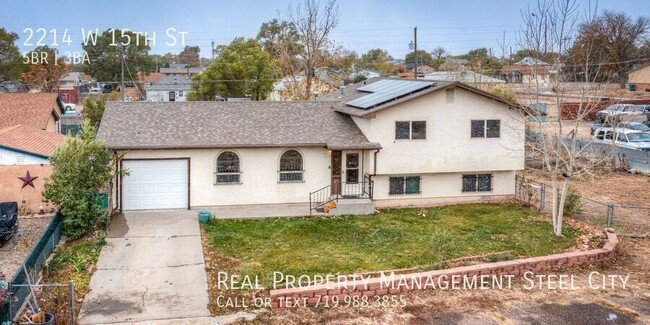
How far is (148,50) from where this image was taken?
304 ft

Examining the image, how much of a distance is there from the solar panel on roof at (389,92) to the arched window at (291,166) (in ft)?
10.5

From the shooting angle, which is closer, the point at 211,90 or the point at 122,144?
the point at 122,144

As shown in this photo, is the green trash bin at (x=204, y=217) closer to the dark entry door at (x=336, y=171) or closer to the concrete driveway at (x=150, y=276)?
the concrete driveway at (x=150, y=276)

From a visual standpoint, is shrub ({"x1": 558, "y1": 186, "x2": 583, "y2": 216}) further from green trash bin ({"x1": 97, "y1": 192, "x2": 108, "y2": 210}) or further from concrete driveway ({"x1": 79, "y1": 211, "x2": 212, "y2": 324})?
green trash bin ({"x1": 97, "y1": 192, "x2": 108, "y2": 210})

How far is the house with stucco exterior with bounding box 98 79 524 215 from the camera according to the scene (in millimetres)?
20266

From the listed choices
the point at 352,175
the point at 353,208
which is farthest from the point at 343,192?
the point at 353,208

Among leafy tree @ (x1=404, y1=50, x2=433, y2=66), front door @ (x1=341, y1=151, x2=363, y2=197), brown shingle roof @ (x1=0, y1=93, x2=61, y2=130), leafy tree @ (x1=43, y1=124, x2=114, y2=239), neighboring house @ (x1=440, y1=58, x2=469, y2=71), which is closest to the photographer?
leafy tree @ (x1=43, y1=124, x2=114, y2=239)

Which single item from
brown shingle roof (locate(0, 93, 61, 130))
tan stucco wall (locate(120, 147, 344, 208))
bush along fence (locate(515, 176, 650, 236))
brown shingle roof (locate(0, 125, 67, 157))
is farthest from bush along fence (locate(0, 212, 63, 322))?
brown shingle roof (locate(0, 93, 61, 130))

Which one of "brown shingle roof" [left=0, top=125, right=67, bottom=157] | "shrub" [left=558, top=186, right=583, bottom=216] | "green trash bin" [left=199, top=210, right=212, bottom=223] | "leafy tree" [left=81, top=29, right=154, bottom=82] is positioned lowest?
"green trash bin" [left=199, top=210, right=212, bottom=223]

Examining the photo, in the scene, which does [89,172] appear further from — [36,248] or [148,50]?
[148,50]

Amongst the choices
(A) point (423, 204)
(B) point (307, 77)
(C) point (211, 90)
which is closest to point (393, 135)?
(A) point (423, 204)

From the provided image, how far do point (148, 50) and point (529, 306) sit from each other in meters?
89.8

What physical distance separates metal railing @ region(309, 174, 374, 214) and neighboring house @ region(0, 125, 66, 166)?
9641 mm

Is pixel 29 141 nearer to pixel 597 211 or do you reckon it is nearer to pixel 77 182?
pixel 77 182
